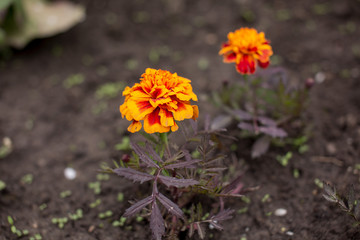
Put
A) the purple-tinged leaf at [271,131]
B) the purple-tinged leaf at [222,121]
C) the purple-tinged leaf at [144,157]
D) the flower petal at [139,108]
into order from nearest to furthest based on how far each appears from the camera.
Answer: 1. the flower petal at [139,108]
2. the purple-tinged leaf at [144,157]
3. the purple-tinged leaf at [271,131]
4. the purple-tinged leaf at [222,121]

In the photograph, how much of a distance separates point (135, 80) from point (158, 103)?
152 centimetres

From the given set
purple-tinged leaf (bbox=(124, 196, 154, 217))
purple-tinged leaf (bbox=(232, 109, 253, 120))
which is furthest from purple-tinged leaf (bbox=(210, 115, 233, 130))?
purple-tinged leaf (bbox=(124, 196, 154, 217))

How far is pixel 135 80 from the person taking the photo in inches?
109

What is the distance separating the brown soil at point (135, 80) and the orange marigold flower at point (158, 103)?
0.64m

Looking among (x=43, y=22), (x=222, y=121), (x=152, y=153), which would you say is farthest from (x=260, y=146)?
(x=43, y=22)

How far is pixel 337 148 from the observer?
2076 mm

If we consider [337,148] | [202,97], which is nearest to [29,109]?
[202,97]

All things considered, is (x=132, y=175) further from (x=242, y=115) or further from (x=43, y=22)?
(x=43, y=22)

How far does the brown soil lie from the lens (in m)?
1.77

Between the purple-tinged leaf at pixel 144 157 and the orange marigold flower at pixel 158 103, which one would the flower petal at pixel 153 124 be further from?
the purple-tinged leaf at pixel 144 157

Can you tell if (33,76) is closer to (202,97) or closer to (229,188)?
(202,97)

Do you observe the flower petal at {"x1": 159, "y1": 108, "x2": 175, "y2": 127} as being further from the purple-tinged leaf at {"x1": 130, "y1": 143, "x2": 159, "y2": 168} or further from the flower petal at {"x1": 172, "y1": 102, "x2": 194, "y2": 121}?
the purple-tinged leaf at {"x1": 130, "y1": 143, "x2": 159, "y2": 168}

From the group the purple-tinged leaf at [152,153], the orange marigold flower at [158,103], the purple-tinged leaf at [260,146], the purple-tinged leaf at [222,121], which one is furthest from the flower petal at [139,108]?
the purple-tinged leaf at [260,146]

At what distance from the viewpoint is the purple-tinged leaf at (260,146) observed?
6.41 feet
